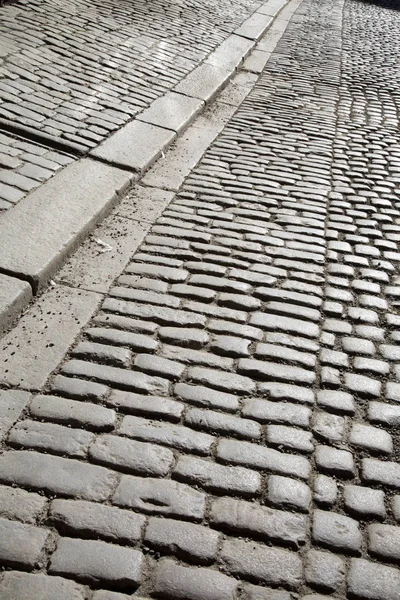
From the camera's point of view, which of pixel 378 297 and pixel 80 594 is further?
pixel 378 297

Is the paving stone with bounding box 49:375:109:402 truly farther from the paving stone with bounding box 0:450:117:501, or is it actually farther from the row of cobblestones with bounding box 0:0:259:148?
the row of cobblestones with bounding box 0:0:259:148

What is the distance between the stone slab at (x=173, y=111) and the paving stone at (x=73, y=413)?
3682mm

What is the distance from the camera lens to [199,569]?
2.01 metres

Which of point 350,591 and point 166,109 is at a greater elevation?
point 166,109

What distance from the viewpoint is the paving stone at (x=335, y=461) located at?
2.45m

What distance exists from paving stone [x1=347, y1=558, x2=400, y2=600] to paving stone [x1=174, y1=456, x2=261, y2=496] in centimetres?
44

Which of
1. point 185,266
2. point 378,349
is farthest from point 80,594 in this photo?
point 185,266

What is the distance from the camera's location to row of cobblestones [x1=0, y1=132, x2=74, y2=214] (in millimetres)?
4027

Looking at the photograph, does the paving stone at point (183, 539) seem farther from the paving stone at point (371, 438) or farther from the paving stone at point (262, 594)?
the paving stone at point (371, 438)

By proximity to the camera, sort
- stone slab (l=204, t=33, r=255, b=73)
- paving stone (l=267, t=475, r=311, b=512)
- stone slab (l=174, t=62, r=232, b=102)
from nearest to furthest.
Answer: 1. paving stone (l=267, t=475, r=311, b=512)
2. stone slab (l=174, t=62, r=232, b=102)
3. stone slab (l=204, t=33, r=255, b=73)

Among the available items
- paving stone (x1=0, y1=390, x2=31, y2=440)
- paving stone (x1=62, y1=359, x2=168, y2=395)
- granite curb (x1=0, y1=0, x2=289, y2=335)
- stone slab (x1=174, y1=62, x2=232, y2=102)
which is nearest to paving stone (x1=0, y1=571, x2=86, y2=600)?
paving stone (x1=0, y1=390, x2=31, y2=440)

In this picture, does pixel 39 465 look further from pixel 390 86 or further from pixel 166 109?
pixel 390 86

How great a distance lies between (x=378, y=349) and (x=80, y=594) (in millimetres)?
1923

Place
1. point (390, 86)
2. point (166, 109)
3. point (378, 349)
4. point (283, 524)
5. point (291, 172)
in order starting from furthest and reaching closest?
point (390, 86), point (166, 109), point (291, 172), point (378, 349), point (283, 524)
